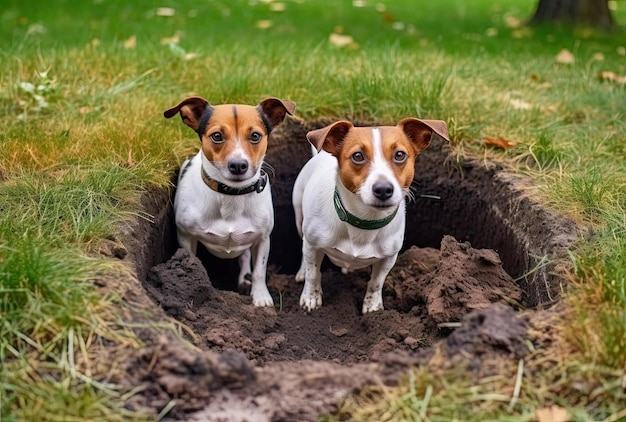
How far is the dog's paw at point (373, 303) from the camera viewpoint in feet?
13.9

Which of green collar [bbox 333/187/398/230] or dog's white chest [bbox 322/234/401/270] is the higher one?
green collar [bbox 333/187/398/230]

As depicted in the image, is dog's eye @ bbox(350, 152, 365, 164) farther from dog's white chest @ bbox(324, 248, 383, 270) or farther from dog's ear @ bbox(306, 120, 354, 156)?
dog's white chest @ bbox(324, 248, 383, 270)

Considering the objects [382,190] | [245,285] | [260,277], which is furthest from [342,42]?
[382,190]

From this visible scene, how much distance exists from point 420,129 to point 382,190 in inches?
20.6

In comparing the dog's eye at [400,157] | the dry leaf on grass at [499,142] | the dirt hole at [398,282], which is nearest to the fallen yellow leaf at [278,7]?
the dirt hole at [398,282]

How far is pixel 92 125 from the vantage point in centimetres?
479

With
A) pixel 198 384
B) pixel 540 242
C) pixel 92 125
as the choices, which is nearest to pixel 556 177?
pixel 540 242

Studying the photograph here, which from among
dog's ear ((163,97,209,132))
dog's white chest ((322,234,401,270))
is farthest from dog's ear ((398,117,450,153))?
dog's ear ((163,97,209,132))

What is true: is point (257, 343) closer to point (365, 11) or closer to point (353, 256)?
point (353, 256)

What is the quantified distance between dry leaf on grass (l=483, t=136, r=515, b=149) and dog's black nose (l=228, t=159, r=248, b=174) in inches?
69.8

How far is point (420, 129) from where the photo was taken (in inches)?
146

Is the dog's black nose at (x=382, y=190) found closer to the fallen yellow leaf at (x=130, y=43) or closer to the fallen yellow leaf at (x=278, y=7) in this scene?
the fallen yellow leaf at (x=130, y=43)

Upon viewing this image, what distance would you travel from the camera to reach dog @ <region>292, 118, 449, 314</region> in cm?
346

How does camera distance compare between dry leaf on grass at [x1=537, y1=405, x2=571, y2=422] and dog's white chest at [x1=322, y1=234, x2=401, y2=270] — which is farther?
dog's white chest at [x1=322, y1=234, x2=401, y2=270]
